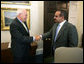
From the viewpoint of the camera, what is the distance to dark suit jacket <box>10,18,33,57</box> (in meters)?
2.11

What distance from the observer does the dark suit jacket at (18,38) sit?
2.11m

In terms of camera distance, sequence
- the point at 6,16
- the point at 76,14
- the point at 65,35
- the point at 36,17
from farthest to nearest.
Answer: the point at 76,14 < the point at 36,17 < the point at 6,16 < the point at 65,35

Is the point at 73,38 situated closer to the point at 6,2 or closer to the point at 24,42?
the point at 24,42

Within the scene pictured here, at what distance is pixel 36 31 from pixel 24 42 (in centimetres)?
158

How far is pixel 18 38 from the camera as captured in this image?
7.00 ft

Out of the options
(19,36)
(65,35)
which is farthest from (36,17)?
(65,35)

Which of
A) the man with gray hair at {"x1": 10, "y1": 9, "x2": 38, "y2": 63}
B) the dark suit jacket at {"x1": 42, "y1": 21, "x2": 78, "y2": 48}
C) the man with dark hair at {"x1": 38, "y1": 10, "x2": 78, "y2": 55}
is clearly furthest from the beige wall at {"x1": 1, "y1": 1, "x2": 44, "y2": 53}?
the dark suit jacket at {"x1": 42, "y1": 21, "x2": 78, "y2": 48}

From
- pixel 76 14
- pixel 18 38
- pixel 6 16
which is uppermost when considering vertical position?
pixel 76 14

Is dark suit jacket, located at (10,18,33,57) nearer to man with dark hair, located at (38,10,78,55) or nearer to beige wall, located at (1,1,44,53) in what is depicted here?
man with dark hair, located at (38,10,78,55)

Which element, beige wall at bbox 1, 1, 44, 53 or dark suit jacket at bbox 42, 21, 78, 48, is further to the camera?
beige wall at bbox 1, 1, 44, 53

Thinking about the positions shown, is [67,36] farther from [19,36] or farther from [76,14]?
[76,14]

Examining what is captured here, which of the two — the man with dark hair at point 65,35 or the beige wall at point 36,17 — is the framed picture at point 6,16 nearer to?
the beige wall at point 36,17

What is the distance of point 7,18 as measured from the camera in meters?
3.25

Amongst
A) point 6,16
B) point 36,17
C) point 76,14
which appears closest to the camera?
point 6,16
